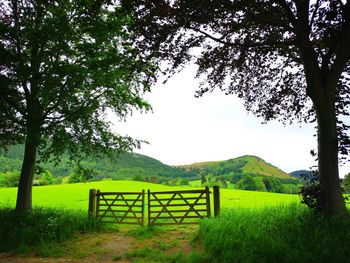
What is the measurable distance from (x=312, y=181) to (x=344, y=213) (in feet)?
6.14

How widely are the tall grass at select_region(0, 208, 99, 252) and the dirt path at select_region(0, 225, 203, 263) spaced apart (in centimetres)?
67

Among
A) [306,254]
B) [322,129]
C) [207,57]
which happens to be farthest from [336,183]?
[207,57]

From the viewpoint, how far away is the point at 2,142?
21.2 meters

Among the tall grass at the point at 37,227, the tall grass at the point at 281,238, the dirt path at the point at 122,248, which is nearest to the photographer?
the tall grass at the point at 281,238

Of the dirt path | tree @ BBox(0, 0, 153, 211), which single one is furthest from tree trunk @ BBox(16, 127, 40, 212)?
the dirt path

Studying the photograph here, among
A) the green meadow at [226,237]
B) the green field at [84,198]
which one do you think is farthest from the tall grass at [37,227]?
the green field at [84,198]

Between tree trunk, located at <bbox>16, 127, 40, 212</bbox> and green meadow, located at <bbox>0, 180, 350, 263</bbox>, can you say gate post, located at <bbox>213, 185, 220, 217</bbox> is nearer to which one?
green meadow, located at <bbox>0, 180, 350, 263</bbox>

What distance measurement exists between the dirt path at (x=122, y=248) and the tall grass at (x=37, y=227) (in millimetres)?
675

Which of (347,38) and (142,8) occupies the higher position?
(142,8)

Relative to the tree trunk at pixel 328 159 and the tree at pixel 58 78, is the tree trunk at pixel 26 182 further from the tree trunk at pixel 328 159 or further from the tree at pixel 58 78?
the tree trunk at pixel 328 159

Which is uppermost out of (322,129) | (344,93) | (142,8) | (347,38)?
(142,8)

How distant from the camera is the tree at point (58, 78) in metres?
16.9

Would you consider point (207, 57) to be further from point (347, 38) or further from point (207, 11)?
point (347, 38)

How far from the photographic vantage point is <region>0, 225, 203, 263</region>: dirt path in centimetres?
1267
